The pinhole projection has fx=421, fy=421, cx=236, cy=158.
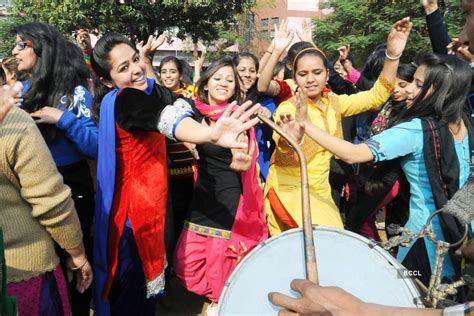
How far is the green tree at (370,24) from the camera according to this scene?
13.3 m

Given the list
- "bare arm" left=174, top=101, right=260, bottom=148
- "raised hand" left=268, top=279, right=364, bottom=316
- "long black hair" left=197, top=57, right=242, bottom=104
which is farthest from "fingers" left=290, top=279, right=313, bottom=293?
"long black hair" left=197, top=57, right=242, bottom=104

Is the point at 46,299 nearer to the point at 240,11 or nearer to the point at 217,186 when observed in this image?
the point at 217,186

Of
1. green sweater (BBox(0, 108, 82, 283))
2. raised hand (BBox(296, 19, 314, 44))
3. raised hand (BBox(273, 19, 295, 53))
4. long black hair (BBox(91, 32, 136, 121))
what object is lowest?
green sweater (BBox(0, 108, 82, 283))

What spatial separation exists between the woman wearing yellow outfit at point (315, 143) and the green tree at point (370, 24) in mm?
10064

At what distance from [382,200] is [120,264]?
1758 millimetres

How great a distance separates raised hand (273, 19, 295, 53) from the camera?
3188 millimetres

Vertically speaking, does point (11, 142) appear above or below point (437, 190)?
above

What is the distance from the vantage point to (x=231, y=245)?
8.52 ft

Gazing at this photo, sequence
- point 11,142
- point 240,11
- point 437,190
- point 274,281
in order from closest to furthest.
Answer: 1. point 11,142
2. point 274,281
3. point 437,190
4. point 240,11

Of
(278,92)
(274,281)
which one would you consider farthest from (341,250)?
(278,92)

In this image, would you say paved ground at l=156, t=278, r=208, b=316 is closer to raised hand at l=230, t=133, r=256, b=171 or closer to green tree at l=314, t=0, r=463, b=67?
raised hand at l=230, t=133, r=256, b=171

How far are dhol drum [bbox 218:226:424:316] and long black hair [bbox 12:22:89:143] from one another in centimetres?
134

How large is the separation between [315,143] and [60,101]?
151cm

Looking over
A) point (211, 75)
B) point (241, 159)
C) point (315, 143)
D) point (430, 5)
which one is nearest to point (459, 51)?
point (430, 5)
